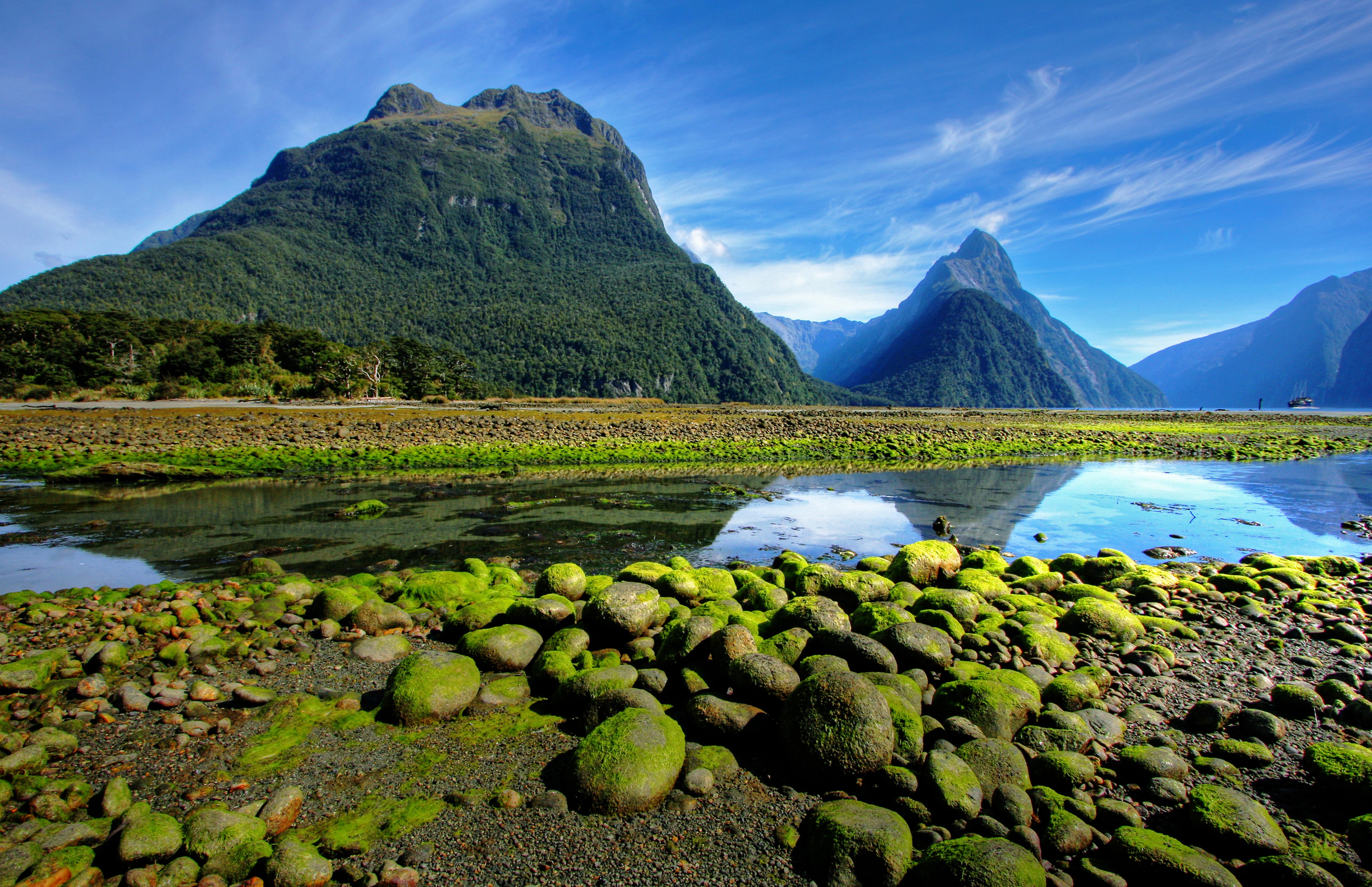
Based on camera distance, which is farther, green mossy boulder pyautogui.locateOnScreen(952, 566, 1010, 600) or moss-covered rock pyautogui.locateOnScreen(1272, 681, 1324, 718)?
green mossy boulder pyautogui.locateOnScreen(952, 566, 1010, 600)

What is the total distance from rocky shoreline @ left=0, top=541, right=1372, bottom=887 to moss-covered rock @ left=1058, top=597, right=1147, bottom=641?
0.05 m

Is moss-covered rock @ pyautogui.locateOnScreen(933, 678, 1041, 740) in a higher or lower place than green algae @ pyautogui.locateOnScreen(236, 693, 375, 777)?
higher

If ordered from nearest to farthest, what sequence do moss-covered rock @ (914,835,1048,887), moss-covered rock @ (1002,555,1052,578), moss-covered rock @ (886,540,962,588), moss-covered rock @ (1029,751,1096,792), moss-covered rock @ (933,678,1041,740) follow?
moss-covered rock @ (914,835,1048,887) → moss-covered rock @ (1029,751,1096,792) → moss-covered rock @ (933,678,1041,740) → moss-covered rock @ (886,540,962,588) → moss-covered rock @ (1002,555,1052,578)

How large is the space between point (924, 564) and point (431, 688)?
298 inches

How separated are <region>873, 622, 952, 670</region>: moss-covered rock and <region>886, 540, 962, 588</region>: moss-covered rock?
2880mm

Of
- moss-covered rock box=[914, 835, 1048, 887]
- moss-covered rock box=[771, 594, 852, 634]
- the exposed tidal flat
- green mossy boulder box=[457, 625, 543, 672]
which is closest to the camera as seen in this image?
moss-covered rock box=[914, 835, 1048, 887]

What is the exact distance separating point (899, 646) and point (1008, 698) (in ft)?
3.88

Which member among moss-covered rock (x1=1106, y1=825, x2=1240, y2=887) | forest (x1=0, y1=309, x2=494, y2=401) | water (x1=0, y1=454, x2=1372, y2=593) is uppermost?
forest (x1=0, y1=309, x2=494, y2=401)

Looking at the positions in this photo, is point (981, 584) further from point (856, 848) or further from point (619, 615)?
point (856, 848)

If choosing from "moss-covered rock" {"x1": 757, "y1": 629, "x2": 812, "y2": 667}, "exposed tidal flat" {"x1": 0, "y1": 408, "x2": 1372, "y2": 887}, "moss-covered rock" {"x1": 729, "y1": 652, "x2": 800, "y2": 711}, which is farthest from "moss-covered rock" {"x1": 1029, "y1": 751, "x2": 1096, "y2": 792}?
→ "moss-covered rock" {"x1": 757, "y1": 629, "x2": 812, "y2": 667}

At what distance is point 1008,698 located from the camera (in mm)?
5414

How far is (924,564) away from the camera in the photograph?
9.59 metres

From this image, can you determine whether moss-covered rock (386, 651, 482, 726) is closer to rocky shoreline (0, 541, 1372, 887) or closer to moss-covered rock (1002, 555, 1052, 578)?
rocky shoreline (0, 541, 1372, 887)

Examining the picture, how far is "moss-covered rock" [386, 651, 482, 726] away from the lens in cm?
555
